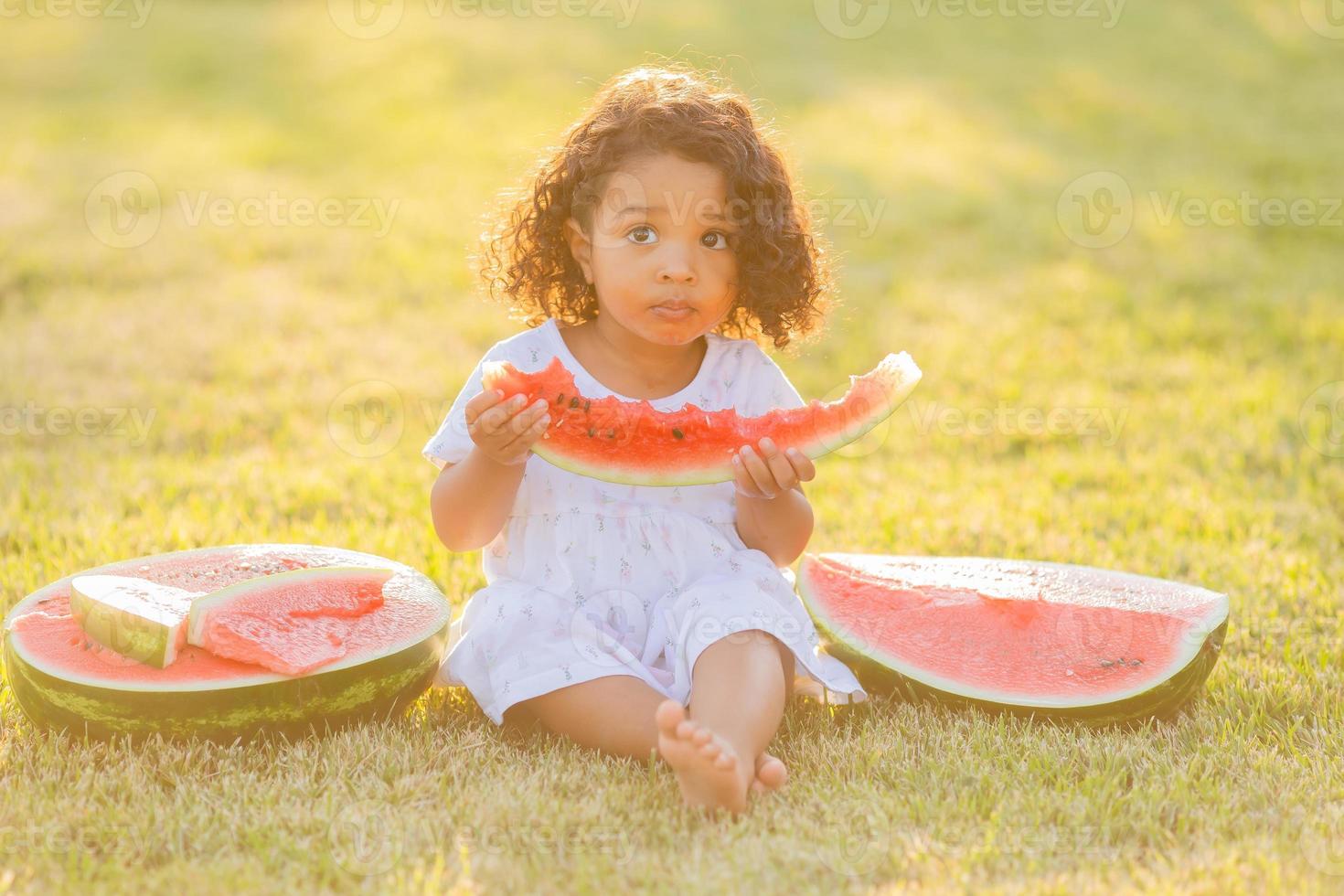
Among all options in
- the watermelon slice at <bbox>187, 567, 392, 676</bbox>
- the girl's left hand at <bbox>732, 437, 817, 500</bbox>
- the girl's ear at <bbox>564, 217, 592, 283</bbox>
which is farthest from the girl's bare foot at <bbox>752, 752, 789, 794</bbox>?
the girl's ear at <bbox>564, 217, 592, 283</bbox>

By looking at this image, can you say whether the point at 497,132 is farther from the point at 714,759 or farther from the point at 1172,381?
the point at 714,759

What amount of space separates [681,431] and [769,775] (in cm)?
89

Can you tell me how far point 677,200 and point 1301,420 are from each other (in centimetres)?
398

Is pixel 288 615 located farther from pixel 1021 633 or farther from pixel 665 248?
pixel 1021 633

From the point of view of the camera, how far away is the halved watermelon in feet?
9.88

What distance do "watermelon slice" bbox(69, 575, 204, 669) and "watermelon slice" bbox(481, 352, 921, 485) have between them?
0.95 meters

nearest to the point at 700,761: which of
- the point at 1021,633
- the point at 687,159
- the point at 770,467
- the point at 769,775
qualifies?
the point at 769,775

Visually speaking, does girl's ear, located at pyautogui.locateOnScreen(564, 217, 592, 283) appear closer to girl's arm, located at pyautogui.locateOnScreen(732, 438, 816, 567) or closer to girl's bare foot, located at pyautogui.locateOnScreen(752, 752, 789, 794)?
girl's arm, located at pyautogui.locateOnScreen(732, 438, 816, 567)

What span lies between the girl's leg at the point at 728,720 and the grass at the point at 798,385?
94 mm

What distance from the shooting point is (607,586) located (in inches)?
133

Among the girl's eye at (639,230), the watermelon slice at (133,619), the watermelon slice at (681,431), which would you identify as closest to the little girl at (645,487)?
the girl's eye at (639,230)

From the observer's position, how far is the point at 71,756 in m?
3.00

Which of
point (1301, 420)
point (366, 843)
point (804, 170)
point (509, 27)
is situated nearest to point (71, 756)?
point (366, 843)

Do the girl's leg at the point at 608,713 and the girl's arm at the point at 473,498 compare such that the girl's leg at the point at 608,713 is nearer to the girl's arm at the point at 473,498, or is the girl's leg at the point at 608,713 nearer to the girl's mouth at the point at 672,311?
the girl's arm at the point at 473,498
